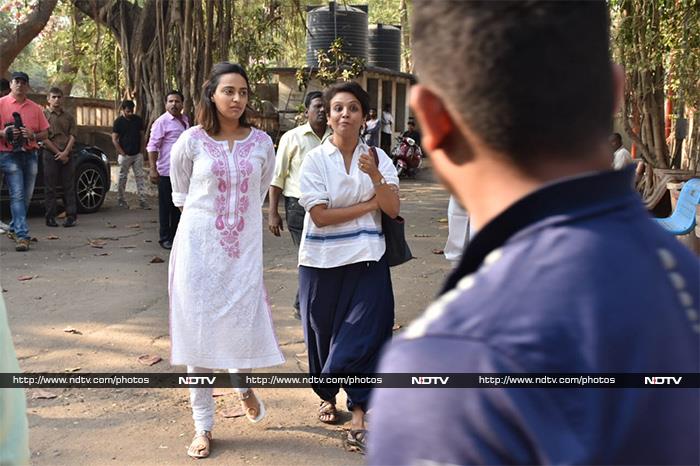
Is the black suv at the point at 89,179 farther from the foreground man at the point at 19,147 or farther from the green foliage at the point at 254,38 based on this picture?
the green foliage at the point at 254,38

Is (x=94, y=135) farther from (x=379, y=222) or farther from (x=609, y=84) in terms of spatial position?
(x=609, y=84)

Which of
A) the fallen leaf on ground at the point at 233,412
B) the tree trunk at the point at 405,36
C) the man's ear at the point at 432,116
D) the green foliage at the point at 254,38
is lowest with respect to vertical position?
the fallen leaf on ground at the point at 233,412

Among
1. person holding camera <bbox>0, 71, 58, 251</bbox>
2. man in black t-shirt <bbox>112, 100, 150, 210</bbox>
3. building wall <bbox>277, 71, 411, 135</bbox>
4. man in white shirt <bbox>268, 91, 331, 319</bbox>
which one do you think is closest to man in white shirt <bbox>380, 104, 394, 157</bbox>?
building wall <bbox>277, 71, 411, 135</bbox>

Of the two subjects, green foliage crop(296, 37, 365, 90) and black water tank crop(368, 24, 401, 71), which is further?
black water tank crop(368, 24, 401, 71)

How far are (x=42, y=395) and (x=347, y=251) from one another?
2041mm

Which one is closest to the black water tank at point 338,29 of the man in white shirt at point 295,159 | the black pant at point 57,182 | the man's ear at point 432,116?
the black pant at point 57,182

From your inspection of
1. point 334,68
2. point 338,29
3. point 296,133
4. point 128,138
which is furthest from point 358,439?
point 338,29

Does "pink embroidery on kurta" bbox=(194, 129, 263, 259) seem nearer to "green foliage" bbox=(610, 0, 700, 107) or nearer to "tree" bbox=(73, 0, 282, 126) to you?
"green foliage" bbox=(610, 0, 700, 107)

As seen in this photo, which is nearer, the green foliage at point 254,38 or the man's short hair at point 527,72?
the man's short hair at point 527,72

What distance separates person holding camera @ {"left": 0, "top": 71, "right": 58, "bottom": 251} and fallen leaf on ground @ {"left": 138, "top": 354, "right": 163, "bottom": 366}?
171 inches

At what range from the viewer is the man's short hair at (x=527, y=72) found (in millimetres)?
976

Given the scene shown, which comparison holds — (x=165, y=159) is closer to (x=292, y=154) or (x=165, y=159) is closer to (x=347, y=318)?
(x=292, y=154)

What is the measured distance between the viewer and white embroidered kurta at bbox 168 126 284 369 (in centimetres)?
408

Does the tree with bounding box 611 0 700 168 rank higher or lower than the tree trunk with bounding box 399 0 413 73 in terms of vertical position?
lower
